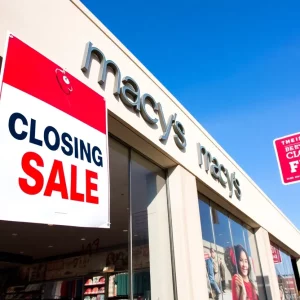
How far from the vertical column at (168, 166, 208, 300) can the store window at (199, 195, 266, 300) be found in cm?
64

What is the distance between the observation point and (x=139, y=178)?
182 inches

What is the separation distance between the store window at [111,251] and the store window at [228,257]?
1.34 meters

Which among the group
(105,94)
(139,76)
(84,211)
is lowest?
(84,211)

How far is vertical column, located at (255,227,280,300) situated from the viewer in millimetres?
8359

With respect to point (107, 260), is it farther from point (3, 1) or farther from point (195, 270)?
point (3, 1)

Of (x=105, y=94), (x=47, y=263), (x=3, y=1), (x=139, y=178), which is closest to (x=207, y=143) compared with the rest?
(x=139, y=178)

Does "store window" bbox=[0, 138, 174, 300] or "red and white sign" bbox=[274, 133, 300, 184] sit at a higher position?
"red and white sign" bbox=[274, 133, 300, 184]

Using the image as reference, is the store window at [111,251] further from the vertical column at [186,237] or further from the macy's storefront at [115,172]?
the vertical column at [186,237]

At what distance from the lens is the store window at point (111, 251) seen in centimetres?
420

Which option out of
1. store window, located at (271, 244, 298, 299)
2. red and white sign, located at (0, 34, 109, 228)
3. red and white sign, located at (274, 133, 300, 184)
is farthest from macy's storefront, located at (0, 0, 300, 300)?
store window, located at (271, 244, 298, 299)

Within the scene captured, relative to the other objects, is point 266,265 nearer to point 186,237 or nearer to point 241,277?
point 241,277

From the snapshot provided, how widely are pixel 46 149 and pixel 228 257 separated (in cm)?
517

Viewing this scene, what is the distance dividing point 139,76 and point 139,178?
4.60 feet

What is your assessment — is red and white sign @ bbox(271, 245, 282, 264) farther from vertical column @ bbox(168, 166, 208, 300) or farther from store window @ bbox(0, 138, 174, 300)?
vertical column @ bbox(168, 166, 208, 300)
